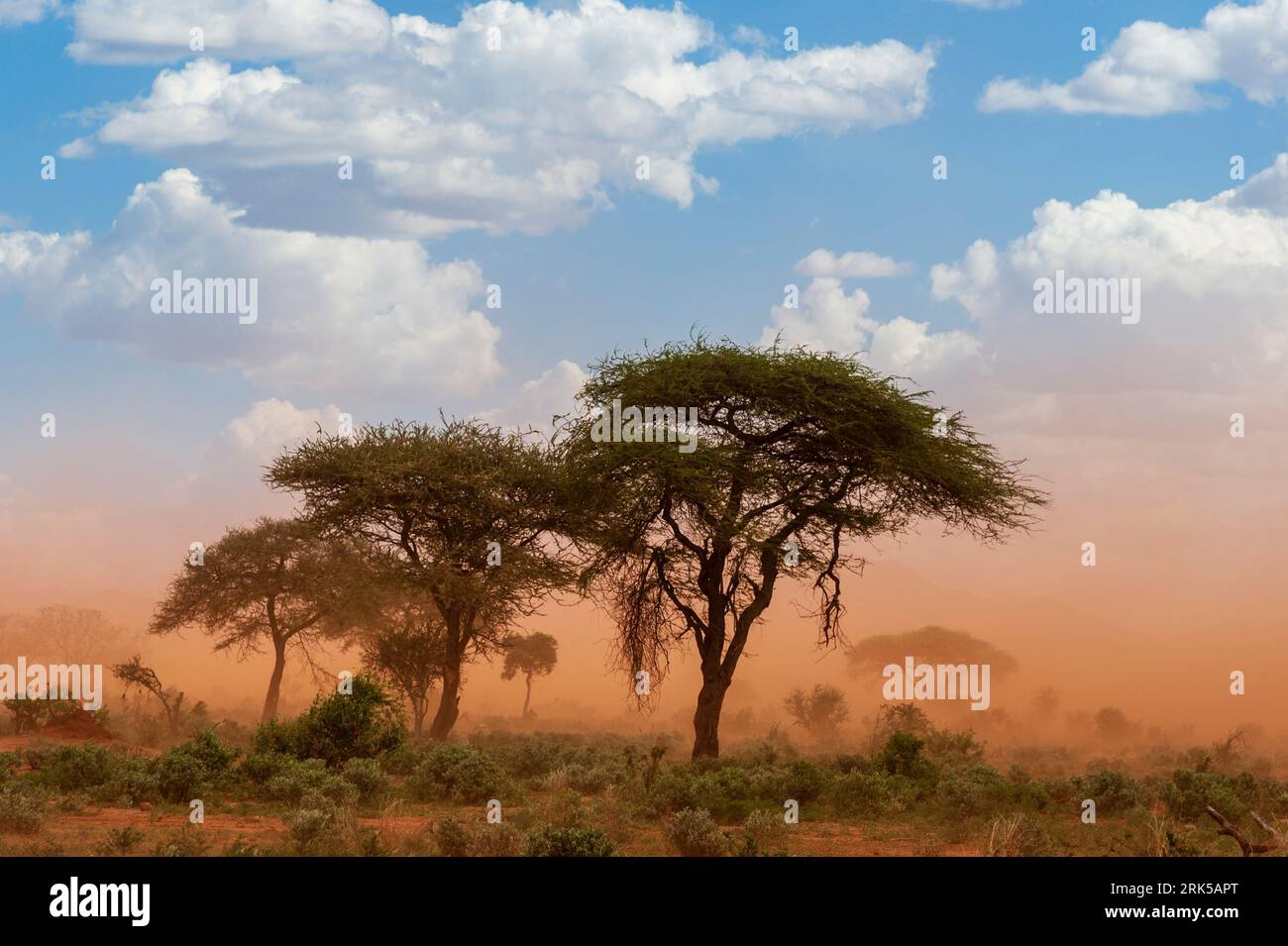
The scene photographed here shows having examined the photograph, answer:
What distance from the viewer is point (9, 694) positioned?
36.9 metres

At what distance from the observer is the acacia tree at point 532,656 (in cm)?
5819

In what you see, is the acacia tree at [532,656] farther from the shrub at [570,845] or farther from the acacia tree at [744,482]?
the shrub at [570,845]

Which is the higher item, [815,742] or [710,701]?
[710,701]

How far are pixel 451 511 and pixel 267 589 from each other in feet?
50.0

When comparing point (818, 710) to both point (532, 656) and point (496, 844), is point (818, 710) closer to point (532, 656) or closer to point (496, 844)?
point (532, 656)

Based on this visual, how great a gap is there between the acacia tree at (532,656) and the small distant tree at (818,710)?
38.8 feet

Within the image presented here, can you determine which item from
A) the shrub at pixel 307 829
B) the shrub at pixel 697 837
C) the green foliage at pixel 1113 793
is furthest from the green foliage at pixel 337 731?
the green foliage at pixel 1113 793

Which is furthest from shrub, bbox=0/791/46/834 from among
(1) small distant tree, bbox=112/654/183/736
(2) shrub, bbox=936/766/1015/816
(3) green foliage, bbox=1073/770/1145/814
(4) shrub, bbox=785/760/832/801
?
(1) small distant tree, bbox=112/654/183/736

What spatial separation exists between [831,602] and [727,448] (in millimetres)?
5153

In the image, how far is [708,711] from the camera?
29.6m
